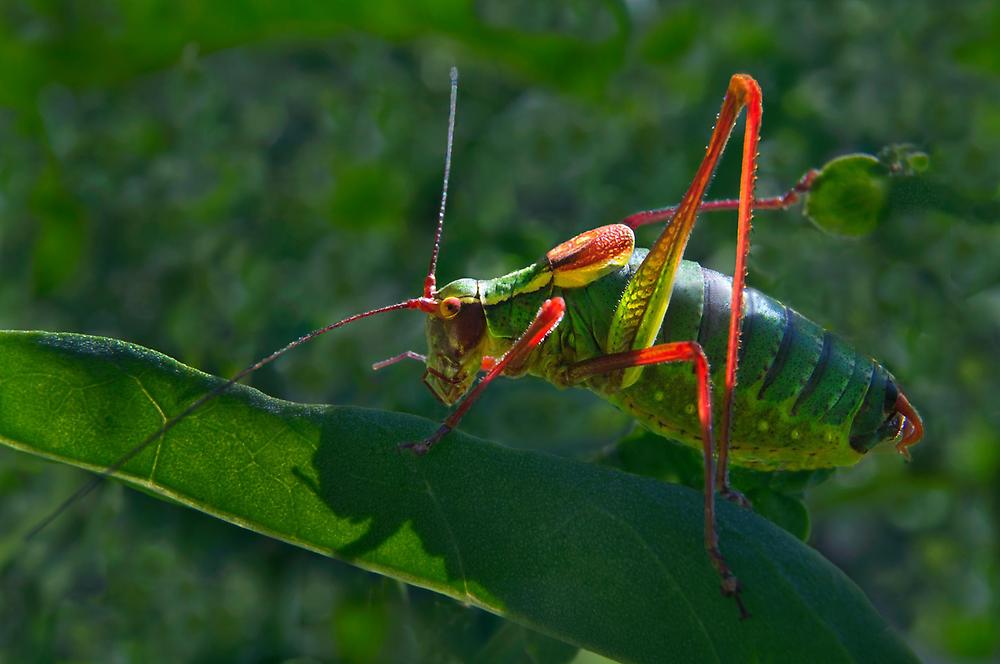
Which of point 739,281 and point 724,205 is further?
point 724,205

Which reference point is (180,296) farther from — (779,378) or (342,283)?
(779,378)

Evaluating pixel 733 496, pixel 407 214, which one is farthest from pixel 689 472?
pixel 407 214

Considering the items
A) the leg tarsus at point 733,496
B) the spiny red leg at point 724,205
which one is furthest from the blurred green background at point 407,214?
the leg tarsus at point 733,496

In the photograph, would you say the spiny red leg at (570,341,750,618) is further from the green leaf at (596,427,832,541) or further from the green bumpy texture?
the green leaf at (596,427,832,541)

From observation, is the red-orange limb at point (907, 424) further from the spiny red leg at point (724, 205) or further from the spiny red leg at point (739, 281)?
the spiny red leg at point (724, 205)

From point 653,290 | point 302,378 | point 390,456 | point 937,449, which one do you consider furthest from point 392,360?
point 937,449

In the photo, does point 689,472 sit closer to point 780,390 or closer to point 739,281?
point 780,390

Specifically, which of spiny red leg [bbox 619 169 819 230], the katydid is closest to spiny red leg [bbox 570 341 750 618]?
the katydid
